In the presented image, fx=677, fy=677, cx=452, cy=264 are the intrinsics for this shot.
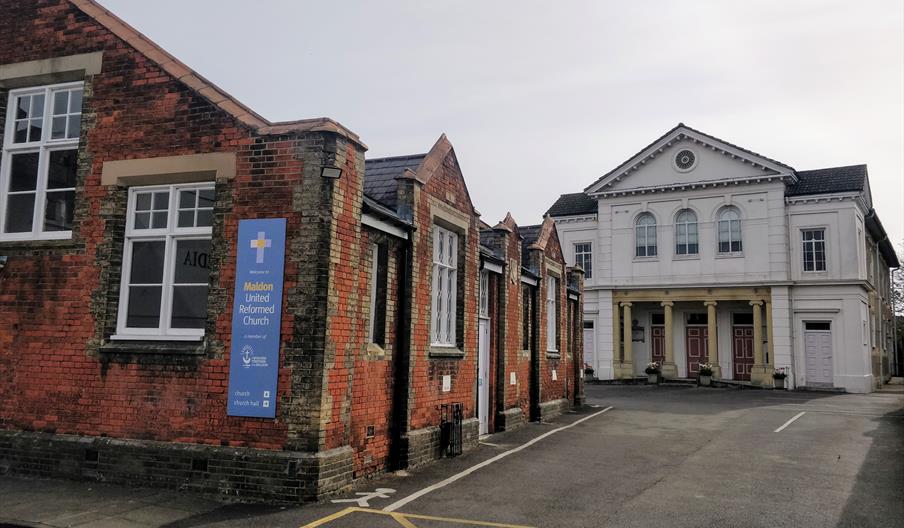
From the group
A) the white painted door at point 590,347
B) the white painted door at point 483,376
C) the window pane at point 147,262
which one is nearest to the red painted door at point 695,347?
the white painted door at point 590,347

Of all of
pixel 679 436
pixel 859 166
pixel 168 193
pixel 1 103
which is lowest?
pixel 679 436

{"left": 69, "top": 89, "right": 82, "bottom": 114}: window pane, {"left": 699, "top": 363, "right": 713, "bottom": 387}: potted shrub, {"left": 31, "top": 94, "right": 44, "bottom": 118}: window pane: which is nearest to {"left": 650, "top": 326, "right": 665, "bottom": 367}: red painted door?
{"left": 699, "top": 363, "right": 713, "bottom": 387}: potted shrub

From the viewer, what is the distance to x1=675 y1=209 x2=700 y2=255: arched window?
34.1 meters

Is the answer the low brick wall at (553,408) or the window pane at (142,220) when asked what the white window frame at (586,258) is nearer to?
the low brick wall at (553,408)

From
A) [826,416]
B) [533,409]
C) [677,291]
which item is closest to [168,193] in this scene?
[533,409]

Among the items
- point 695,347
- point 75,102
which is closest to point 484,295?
point 75,102

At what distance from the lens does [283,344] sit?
26.7 ft

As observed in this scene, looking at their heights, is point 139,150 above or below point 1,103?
below

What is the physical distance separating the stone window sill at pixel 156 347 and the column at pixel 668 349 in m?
29.1

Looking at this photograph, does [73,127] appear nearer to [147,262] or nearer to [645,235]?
[147,262]

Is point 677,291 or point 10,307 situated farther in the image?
point 677,291

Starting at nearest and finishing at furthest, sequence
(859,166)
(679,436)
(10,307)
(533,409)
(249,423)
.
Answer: (249,423) < (10,307) < (679,436) < (533,409) < (859,166)

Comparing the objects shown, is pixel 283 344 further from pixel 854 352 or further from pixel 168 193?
pixel 854 352

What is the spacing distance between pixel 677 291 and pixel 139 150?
29528 millimetres
